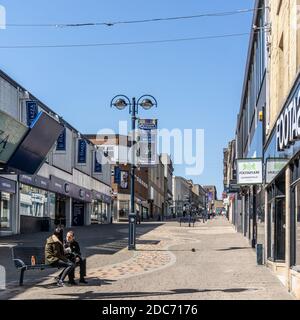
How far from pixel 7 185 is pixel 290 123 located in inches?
949

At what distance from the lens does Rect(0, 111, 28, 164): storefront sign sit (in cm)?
2268

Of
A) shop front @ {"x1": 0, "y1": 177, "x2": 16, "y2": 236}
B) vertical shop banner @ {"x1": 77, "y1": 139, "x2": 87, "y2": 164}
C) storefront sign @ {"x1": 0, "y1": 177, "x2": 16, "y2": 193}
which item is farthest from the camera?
vertical shop banner @ {"x1": 77, "y1": 139, "x2": 87, "y2": 164}

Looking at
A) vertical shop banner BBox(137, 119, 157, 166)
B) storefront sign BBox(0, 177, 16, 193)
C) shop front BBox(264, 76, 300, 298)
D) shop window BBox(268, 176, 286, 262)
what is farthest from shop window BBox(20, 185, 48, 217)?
shop front BBox(264, 76, 300, 298)

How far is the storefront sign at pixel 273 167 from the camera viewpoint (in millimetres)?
14669

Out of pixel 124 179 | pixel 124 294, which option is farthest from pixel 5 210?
pixel 124 179

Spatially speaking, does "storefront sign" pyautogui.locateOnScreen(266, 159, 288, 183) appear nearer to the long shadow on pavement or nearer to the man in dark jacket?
the long shadow on pavement

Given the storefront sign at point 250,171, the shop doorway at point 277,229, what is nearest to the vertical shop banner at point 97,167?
the storefront sign at point 250,171

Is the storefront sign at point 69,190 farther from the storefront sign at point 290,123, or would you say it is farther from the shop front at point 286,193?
the storefront sign at point 290,123

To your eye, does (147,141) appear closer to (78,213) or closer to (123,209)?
(78,213)

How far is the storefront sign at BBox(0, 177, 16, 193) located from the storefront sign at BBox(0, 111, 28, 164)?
774cm

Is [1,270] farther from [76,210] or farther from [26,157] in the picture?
[76,210]

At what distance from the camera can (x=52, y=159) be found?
44.1 m

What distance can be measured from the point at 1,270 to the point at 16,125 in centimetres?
773
